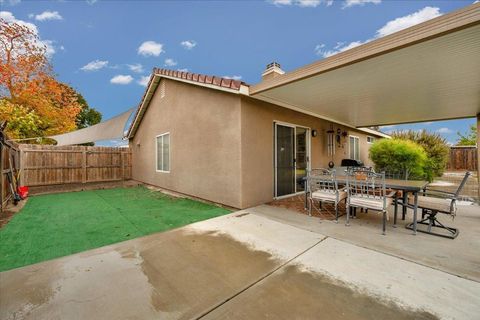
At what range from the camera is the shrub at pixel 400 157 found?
26.8ft

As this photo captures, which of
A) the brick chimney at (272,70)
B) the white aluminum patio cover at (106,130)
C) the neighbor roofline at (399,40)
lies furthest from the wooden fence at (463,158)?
the white aluminum patio cover at (106,130)

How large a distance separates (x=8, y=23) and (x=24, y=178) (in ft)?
31.1

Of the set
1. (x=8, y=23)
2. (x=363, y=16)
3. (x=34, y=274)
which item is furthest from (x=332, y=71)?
(x=8, y=23)

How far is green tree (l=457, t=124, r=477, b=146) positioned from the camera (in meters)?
19.5

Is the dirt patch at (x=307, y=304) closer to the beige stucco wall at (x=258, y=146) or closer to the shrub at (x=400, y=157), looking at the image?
the beige stucco wall at (x=258, y=146)

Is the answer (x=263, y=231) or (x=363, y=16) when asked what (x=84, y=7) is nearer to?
(x=363, y=16)

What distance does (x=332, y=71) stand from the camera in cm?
370

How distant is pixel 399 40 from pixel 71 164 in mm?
12256

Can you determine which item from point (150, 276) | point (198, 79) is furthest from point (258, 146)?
point (150, 276)

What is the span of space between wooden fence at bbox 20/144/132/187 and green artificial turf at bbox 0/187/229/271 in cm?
323

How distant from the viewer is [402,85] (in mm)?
4461

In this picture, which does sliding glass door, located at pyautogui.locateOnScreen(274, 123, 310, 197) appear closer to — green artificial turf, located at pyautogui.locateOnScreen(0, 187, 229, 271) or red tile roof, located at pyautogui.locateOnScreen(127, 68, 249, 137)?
red tile roof, located at pyautogui.locateOnScreen(127, 68, 249, 137)

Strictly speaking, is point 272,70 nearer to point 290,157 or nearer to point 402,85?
point 290,157

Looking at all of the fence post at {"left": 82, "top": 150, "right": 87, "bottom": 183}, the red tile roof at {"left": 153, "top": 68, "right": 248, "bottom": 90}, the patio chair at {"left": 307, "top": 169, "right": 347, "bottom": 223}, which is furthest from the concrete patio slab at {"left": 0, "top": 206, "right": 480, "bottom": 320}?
the fence post at {"left": 82, "top": 150, "right": 87, "bottom": 183}
